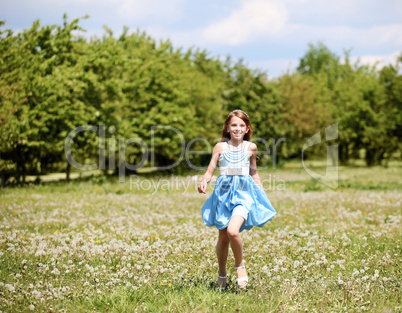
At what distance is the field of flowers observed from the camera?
4930mm

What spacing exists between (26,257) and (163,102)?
75.6 ft

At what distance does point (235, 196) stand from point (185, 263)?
1696mm

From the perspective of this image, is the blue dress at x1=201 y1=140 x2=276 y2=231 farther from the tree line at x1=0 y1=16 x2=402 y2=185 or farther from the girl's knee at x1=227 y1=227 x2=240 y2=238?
the tree line at x1=0 y1=16 x2=402 y2=185

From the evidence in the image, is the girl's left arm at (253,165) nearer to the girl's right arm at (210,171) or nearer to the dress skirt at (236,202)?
the dress skirt at (236,202)

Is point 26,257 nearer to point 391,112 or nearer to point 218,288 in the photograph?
point 218,288

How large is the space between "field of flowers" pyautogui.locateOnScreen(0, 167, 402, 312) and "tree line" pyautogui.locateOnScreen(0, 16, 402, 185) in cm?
834

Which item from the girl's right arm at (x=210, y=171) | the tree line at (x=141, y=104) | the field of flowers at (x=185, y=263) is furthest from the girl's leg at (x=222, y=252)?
the tree line at (x=141, y=104)

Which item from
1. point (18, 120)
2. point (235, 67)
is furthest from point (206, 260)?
point (235, 67)

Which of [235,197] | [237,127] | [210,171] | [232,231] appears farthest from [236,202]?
[237,127]

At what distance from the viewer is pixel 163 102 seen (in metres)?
29.2

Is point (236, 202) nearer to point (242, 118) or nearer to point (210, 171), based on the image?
point (210, 171)

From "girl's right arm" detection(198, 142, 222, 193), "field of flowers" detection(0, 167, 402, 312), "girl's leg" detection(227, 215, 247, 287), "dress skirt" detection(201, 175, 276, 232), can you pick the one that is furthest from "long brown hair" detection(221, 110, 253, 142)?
"girl's leg" detection(227, 215, 247, 287)

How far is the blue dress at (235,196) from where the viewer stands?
5641 mm

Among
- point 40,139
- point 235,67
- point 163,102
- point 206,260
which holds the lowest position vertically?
Answer: point 206,260
